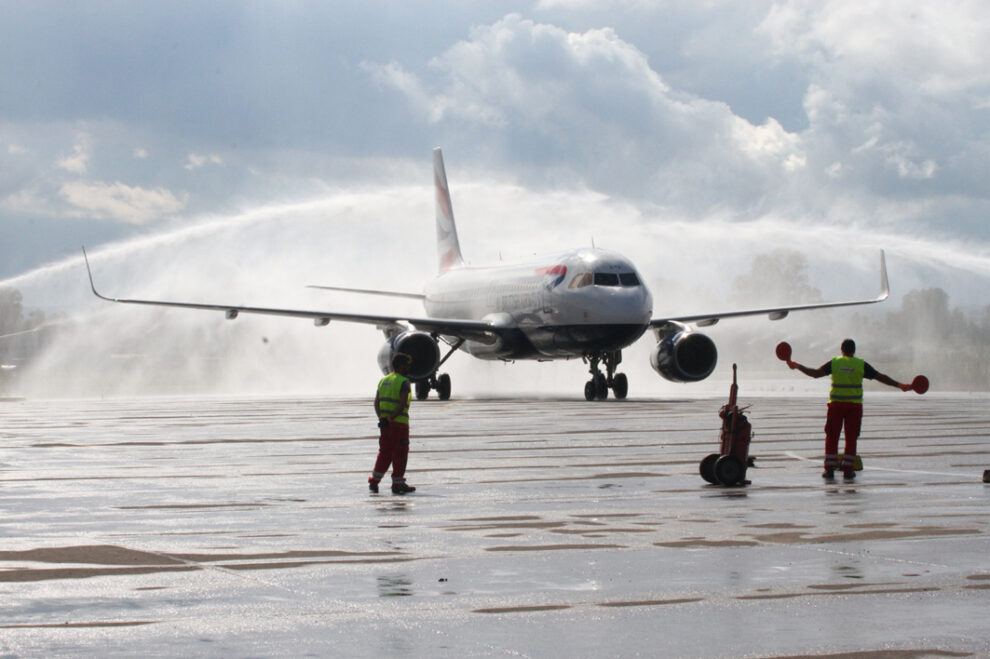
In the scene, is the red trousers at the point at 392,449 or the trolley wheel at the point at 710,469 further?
the trolley wheel at the point at 710,469

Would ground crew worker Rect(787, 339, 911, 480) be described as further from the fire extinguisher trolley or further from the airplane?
the airplane

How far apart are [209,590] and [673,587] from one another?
2686 mm

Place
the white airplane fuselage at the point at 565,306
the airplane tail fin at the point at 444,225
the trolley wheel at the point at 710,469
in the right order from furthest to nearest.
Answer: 1. the airplane tail fin at the point at 444,225
2. the white airplane fuselage at the point at 565,306
3. the trolley wheel at the point at 710,469

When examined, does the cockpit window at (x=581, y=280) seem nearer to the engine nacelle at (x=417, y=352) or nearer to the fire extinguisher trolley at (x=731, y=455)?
the engine nacelle at (x=417, y=352)

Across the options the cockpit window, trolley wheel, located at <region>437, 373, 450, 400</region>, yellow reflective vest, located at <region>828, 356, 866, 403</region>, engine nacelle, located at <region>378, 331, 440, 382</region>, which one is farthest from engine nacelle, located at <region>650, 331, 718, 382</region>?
yellow reflective vest, located at <region>828, 356, 866, 403</region>

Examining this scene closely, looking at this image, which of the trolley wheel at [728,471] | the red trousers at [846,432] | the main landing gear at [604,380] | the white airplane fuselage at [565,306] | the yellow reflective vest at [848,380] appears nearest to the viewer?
the trolley wheel at [728,471]

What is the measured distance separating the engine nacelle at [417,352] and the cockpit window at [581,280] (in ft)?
13.7

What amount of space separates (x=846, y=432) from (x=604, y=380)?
23.3 m

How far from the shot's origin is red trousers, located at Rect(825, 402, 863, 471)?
49.2 ft

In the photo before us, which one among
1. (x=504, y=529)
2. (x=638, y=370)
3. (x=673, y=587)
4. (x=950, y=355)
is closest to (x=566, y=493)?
(x=504, y=529)

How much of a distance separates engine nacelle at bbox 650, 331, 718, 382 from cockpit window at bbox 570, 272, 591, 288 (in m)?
3.04

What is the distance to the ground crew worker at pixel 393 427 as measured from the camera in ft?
46.1

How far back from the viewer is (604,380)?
38.7 m

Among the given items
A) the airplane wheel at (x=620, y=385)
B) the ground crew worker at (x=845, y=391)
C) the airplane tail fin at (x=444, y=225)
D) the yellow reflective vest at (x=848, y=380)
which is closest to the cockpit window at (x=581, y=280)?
the airplane wheel at (x=620, y=385)
